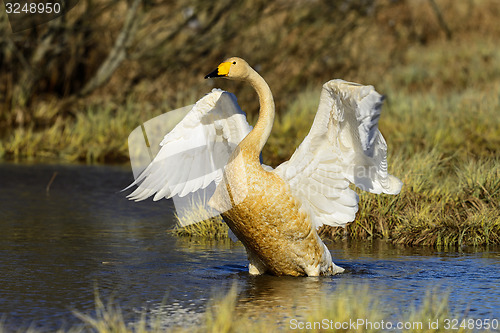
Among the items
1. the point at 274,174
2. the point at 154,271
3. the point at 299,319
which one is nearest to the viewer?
the point at 299,319

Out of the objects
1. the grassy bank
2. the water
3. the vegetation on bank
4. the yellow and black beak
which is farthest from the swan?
the vegetation on bank

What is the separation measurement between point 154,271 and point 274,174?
4.18 feet

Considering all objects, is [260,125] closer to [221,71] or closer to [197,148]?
[221,71]

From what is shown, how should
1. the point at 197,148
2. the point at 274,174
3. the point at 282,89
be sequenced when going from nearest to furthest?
the point at 274,174 → the point at 197,148 → the point at 282,89

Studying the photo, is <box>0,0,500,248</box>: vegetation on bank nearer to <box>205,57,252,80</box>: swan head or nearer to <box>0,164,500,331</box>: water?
<box>0,164,500,331</box>: water

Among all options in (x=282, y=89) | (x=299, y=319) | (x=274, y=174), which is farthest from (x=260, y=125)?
(x=282, y=89)

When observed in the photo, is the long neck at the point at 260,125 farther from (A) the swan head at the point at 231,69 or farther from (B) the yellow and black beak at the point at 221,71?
(B) the yellow and black beak at the point at 221,71

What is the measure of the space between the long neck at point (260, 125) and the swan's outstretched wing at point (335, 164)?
11.1 inches

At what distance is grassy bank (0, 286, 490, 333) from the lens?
A: 5117mm

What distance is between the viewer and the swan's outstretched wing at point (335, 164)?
663 centimetres

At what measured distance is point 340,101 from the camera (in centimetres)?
652

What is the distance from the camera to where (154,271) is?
23.8 feet

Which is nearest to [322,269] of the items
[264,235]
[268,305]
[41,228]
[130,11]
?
[264,235]

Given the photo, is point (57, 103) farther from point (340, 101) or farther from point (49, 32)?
point (340, 101)
